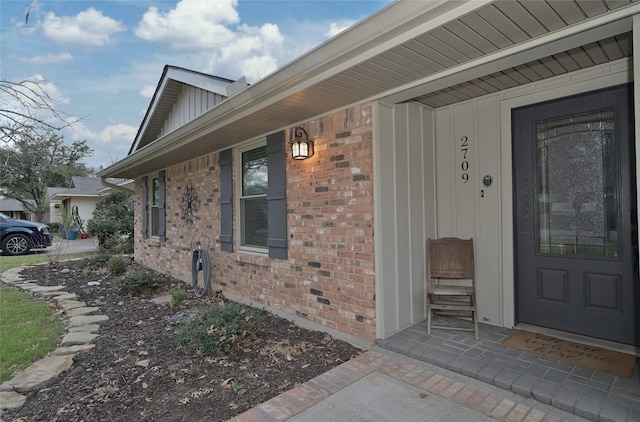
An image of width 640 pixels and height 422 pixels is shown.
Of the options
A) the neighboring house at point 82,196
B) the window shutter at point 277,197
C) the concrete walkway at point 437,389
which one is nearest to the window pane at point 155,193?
the window shutter at point 277,197

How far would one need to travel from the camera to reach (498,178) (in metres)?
3.40

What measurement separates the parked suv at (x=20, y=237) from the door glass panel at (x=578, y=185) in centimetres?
1464

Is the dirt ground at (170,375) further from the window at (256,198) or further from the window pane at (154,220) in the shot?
the window pane at (154,220)

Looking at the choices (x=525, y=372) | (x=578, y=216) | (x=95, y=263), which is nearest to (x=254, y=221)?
(x=525, y=372)

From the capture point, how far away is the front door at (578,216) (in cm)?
277

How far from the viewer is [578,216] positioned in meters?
3.03

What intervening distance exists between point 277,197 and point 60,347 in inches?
105

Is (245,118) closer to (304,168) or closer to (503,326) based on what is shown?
(304,168)

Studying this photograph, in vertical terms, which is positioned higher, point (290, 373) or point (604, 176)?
point (604, 176)

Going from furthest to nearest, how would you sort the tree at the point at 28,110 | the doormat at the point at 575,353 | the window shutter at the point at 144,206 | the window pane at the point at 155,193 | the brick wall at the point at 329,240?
the window shutter at the point at 144,206, the window pane at the point at 155,193, the tree at the point at 28,110, the brick wall at the point at 329,240, the doormat at the point at 575,353

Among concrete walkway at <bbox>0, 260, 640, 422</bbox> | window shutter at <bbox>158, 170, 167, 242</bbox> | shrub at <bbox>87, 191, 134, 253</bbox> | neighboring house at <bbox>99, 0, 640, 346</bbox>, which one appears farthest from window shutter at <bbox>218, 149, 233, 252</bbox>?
shrub at <bbox>87, 191, 134, 253</bbox>

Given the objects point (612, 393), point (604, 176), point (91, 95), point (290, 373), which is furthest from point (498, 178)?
point (91, 95)

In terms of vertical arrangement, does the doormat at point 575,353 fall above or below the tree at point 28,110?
below

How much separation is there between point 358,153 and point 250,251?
94.1 inches
